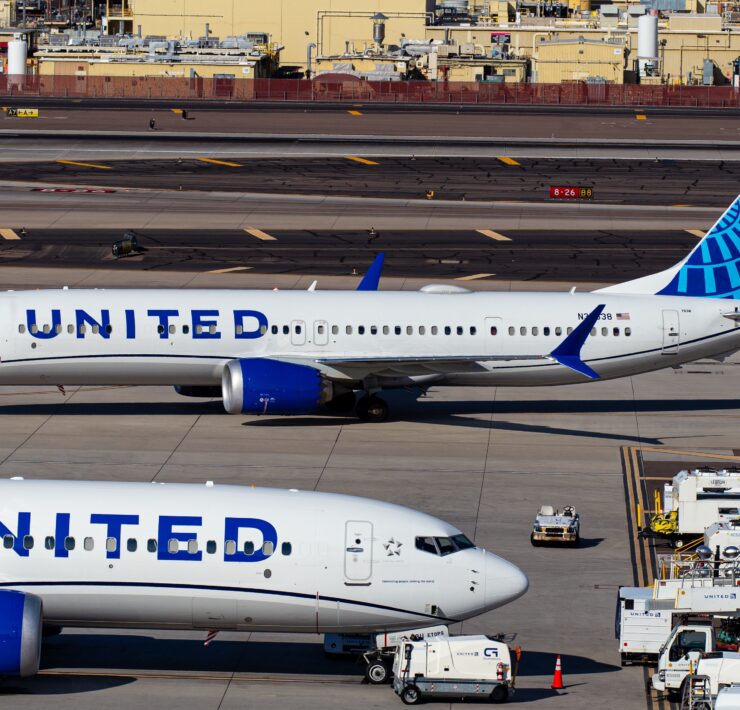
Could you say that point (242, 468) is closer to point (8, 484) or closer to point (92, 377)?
point (92, 377)

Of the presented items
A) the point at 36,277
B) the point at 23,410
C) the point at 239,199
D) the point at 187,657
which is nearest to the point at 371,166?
the point at 239,199

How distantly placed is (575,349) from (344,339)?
7691mm

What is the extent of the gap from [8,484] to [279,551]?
209 inches

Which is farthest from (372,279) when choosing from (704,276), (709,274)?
(709,274)

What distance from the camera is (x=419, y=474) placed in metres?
46.4

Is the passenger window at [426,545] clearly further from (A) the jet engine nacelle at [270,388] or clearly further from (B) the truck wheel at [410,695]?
(A) the jet engine nacelle at [270,388]

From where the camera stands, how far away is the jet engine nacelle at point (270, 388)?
50.7 metres

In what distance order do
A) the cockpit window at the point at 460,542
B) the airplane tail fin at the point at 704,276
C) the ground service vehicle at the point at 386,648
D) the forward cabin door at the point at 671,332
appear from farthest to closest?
the airplane tail fin at the point at 704,276 → the forward cabin door at the point at 671,332 → the cockpit window at the point at 460,542 → the ground service vehicle at the point at 386,648

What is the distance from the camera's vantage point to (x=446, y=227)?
3684 inches

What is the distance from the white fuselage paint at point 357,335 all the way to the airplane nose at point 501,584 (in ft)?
70.0

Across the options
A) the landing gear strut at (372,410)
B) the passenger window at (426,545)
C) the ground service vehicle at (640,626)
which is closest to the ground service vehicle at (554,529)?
the ground service vehicle at (640,626)

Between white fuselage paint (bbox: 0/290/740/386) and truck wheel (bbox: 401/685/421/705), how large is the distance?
904 inches

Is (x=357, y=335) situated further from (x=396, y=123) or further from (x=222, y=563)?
(x=396, y=123)

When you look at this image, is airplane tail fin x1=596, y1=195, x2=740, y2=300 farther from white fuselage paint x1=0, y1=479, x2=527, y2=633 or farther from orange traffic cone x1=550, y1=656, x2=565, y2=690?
white fuselage paint x1=0, y1=479, x2=527, y2=633
